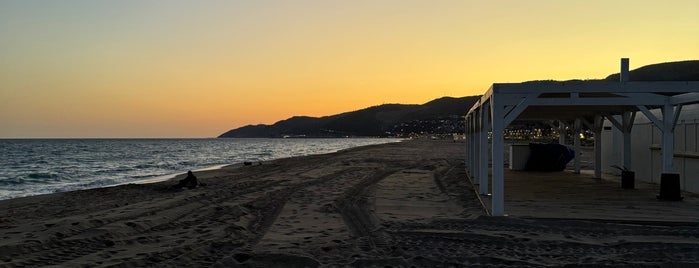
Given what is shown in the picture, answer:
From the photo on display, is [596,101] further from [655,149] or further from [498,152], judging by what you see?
[655,149]

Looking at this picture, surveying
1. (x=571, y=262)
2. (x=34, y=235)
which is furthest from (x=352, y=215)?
(x=34, y=235)

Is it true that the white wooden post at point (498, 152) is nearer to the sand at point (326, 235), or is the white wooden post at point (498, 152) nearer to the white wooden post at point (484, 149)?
the sand at point (326, 235)

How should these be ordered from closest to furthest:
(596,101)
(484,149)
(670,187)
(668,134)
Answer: (596,101) → (668,134) → (670,187) → (484,149)

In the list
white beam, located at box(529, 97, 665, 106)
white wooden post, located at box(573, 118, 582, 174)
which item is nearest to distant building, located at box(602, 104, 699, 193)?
white wooden post, located at box(573, 118, 582, 174)

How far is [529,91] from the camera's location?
894 centimetres

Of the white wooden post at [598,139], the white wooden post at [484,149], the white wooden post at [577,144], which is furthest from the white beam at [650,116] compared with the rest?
the white wooden post at [577,144]

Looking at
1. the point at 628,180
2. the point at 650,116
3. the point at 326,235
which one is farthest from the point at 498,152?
the point at 628,180

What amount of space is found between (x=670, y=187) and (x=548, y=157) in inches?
358

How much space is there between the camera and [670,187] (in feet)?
34.1

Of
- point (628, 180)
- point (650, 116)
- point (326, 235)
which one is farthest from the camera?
point (628, 180)

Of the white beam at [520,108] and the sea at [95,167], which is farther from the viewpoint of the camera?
the sea at [95,167]

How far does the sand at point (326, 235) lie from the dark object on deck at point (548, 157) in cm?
846

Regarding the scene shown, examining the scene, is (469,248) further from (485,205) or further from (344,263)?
(485,205)

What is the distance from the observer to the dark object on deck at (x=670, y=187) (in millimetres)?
10297
